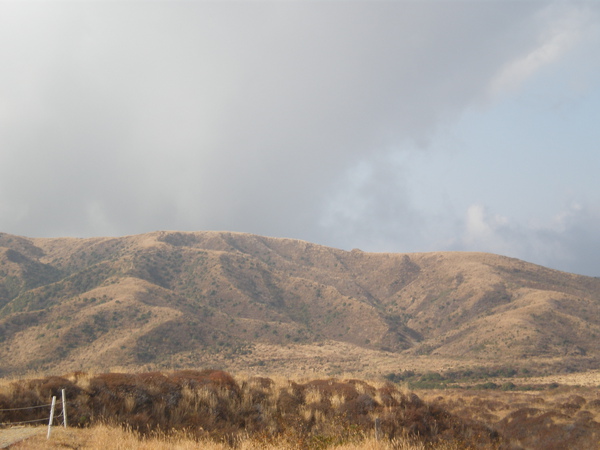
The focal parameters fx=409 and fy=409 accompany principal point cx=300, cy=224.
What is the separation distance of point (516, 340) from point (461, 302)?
95.8 feet

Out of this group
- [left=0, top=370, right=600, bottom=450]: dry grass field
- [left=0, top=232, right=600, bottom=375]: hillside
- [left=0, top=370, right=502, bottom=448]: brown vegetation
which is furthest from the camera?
[left=0, top=232, right=600, bottom=375]: hillside

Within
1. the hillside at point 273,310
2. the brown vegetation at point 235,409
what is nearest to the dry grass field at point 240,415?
the brown vegetation at point 235,409

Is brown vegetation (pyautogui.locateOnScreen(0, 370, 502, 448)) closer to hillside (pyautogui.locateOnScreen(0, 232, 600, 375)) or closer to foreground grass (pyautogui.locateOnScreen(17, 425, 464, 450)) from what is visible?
foreground grass (pyautogui.locateOnScreen(17, 425, 464, 450))

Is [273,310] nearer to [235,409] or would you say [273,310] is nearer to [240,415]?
[235,409]

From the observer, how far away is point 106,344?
2640 inches

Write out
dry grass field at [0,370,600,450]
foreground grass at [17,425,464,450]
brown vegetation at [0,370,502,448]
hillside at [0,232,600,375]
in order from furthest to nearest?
hillside at [0,232,600,375], brown vegetation at [0,370,502,448], dry grass field at [0,370,600,450], foreground grass at [17,425,464,450]

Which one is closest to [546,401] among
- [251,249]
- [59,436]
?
[59,436]

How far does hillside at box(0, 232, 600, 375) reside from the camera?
68562 mm

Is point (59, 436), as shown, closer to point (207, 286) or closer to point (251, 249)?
point (207, 286)

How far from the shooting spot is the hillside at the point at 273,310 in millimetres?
68562

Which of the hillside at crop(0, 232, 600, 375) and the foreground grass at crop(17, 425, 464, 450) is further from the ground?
the hillside at crop(0, 232, 600, 375)

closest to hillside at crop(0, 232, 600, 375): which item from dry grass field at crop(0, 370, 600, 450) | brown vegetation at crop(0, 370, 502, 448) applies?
dry grass field at crop(0, 370, 600, 450)

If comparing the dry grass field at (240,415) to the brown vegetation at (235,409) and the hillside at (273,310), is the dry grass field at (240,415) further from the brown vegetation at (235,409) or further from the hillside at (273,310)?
the hillside at (273,310)

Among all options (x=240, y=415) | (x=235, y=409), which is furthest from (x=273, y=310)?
(x=240, y=415)
